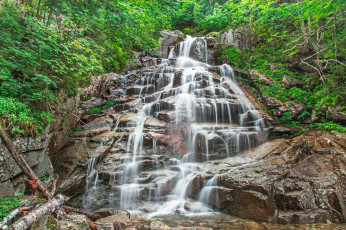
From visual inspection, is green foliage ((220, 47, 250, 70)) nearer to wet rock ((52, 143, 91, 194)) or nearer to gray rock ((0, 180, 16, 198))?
wet rock ((52, 143, 91, 194))

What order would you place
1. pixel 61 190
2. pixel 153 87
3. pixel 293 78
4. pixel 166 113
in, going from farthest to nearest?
1. pixel 153 87
2. pixel 293 78
3. pixel 166 113
4. pixel 61 190

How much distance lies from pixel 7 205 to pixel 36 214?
82 cm

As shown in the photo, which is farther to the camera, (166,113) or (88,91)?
(88,91)

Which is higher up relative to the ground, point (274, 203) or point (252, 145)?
point (252, 145)

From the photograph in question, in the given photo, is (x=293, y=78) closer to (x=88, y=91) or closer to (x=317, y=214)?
(x=317, y=214)

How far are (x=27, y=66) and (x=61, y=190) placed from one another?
3914 mm

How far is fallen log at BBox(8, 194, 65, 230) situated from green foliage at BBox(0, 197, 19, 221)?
47 centimetres

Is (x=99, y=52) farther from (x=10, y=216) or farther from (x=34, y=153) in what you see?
(x=10, y=216)

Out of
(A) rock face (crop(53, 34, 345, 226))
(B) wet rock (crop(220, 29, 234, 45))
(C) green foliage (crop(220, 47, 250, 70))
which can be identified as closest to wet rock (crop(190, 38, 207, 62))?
(C) green foliage (crop(220, 47, 250, 70))

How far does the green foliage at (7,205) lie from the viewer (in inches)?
126

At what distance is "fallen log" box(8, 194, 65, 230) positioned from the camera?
9.31 feet

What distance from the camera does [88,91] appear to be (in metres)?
12.6

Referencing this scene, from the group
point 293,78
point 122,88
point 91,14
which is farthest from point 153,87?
point 293,78

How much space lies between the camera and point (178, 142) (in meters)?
8.15
